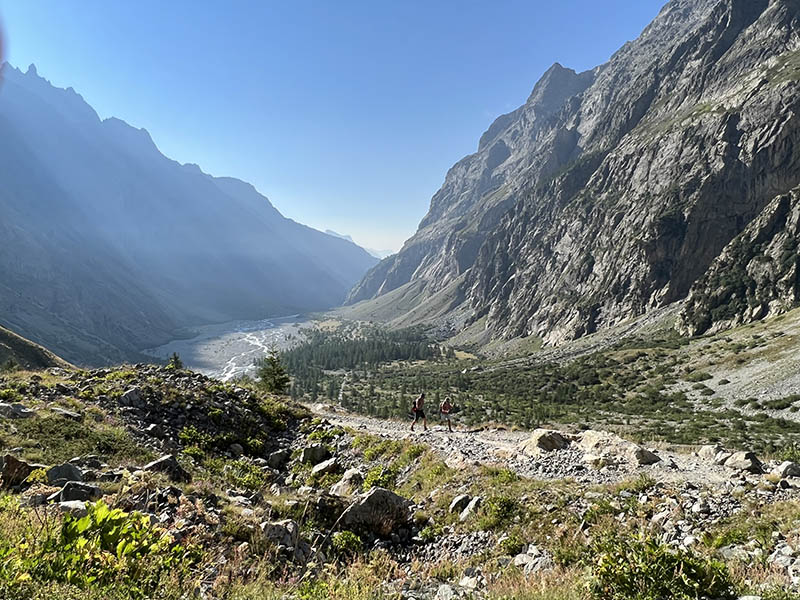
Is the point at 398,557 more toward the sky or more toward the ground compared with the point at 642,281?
more toward the ground

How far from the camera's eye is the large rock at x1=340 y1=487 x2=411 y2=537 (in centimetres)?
1007

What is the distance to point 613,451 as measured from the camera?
1376cm

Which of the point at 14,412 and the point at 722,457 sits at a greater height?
the point at 14,412

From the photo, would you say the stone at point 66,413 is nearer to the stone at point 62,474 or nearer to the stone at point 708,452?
the stone at point 62,474

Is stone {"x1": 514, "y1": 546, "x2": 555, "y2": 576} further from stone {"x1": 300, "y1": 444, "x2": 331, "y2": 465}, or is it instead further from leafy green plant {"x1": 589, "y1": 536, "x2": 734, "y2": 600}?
stone {"x1": 300, "y1": 444, "x2": 331, "y2": 465}

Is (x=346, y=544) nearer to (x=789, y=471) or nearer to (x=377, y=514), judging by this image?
(x=377, y=514)

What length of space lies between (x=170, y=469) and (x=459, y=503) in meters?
8.01

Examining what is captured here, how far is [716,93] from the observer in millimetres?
179750

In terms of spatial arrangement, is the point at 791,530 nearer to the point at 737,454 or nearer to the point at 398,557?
the point at 737,454

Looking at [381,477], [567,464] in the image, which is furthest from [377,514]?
[567,464]

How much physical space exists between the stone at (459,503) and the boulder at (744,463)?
8.24 metres

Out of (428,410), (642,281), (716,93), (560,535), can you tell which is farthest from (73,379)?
(716,93)

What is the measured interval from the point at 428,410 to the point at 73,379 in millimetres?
68529

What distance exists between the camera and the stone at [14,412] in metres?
12.3
